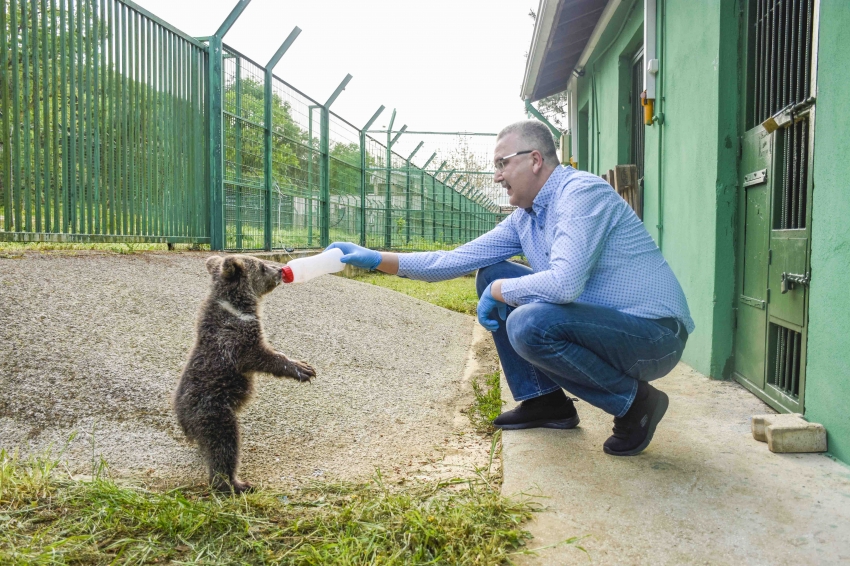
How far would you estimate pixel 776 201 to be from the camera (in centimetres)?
364

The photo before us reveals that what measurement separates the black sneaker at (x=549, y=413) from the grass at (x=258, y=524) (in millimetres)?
657

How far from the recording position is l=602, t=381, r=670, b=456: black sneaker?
2.93m

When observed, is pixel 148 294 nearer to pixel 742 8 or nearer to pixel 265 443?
pixel 265 443

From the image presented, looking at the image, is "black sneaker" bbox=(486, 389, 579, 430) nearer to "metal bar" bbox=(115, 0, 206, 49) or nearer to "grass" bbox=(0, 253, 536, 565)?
"grass" bbox=(0, 253, 536, 565)

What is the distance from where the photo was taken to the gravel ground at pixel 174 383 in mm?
3340

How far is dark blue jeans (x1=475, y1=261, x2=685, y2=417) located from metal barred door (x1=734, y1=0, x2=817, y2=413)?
802 millimetres

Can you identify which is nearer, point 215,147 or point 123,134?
point 123,134

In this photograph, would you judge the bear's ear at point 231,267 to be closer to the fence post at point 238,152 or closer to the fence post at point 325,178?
the fence post at point 238,152

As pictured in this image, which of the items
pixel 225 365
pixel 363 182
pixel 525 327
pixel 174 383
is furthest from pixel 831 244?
pixel 363 182

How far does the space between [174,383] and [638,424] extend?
8.94ft

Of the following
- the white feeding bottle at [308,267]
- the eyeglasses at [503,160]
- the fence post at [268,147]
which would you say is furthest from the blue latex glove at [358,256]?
the fence post at [268,147]

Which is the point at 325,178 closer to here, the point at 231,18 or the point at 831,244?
the point at 231,18

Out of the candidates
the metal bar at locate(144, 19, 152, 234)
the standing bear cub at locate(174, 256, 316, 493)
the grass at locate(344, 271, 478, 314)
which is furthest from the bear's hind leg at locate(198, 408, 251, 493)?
the grass at locate(344, 271, 478, 314)

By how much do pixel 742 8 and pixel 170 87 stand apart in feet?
21.0
